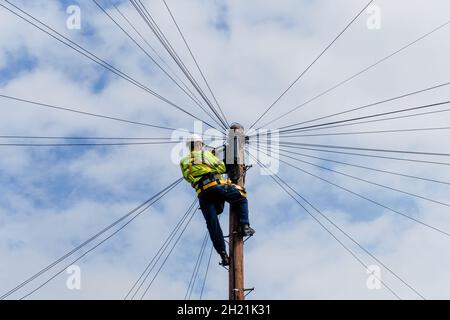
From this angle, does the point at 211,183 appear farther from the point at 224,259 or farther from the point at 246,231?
the point at 224,259

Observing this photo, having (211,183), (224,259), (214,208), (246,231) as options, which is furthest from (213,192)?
(224,259)

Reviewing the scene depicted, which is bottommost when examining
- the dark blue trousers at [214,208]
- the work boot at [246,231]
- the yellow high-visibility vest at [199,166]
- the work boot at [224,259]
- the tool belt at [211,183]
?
the work boot at [224,259]

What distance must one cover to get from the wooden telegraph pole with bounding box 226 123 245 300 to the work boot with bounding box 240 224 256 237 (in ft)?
0.28

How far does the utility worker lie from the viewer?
903 cm

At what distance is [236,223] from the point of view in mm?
9117

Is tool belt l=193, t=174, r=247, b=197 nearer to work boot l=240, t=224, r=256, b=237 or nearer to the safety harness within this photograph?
the safety harness

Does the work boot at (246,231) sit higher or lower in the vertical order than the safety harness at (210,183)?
lower

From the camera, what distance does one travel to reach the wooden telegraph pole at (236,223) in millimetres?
8656

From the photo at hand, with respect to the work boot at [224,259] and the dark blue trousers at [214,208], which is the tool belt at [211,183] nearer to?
the dark blue trousers at [214,208]

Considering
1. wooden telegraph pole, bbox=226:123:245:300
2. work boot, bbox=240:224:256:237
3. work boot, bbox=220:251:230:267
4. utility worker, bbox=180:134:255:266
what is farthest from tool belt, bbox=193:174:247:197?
work boot, bbox=220:251:230:267

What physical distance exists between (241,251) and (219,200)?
847 millimetres

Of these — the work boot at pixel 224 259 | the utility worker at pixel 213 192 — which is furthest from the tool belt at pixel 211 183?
the work boot at pixel 224 259
